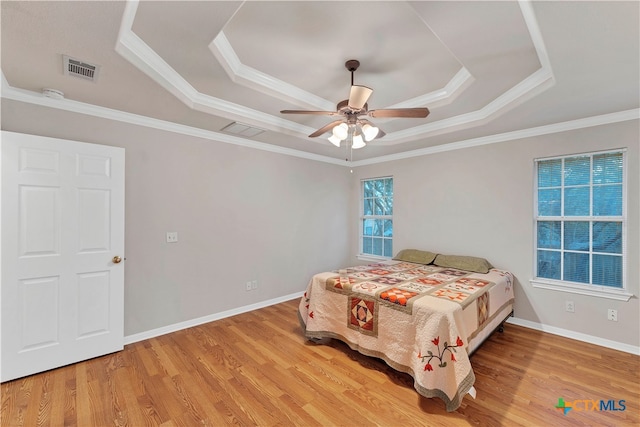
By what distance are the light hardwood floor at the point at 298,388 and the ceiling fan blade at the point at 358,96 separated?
2218mm

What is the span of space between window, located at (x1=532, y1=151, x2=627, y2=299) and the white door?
4.70 metres

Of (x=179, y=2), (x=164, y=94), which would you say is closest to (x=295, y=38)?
(x=179, y=2)

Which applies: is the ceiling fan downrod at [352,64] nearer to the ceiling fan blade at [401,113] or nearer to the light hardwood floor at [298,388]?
the ceiling fan blade at [401,113]

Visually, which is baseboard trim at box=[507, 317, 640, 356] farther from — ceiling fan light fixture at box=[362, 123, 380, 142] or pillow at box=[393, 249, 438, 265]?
ceiling fan light fixture at box=[362, 123, 380, 142]

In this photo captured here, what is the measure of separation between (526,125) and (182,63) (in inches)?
144

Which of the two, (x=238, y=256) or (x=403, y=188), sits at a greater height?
(x=403, y=188)

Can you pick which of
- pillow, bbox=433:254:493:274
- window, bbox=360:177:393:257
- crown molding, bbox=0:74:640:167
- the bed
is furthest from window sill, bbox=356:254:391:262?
crown molding, bbox=0:74:640:167

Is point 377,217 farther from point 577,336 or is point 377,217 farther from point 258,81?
point 258,81

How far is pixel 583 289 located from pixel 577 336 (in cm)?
52

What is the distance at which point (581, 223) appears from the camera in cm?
306

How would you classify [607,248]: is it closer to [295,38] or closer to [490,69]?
[490,69]

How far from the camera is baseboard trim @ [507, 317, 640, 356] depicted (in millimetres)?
2715

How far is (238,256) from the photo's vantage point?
3760 millimetres

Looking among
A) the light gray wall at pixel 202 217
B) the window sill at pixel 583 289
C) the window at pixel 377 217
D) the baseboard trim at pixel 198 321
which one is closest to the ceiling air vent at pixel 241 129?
the light gray wall at pixel 202 217
